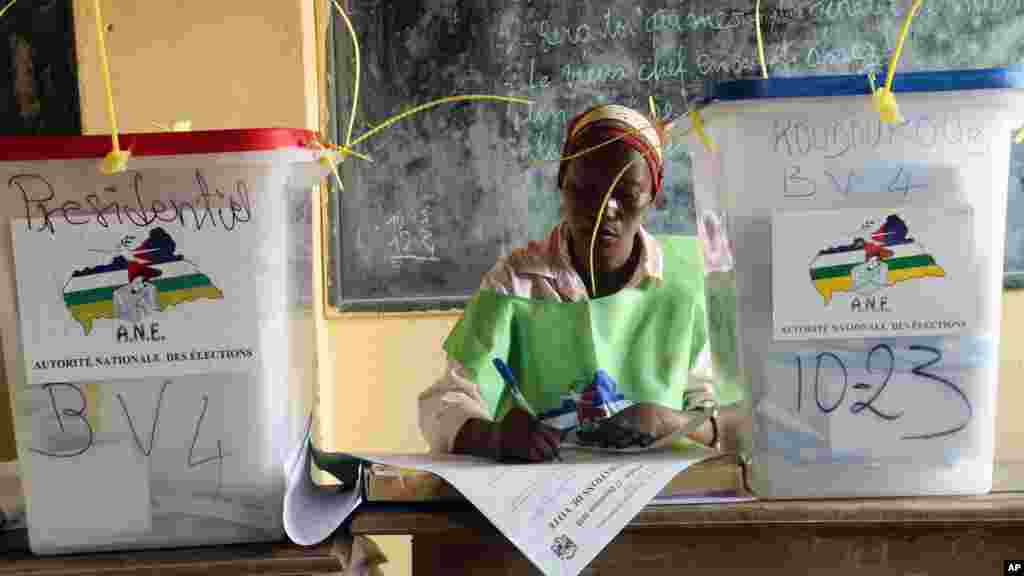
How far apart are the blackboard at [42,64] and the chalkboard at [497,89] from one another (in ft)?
1.97

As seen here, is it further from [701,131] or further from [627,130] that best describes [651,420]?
[627,130]

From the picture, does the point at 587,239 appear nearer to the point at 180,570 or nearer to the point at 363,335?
the point at 180,570

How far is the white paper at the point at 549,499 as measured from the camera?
70cm

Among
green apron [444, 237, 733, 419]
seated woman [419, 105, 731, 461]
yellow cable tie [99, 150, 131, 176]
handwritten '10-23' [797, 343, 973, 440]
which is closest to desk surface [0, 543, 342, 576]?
yellow cable tie [99, 150, 131, 176]

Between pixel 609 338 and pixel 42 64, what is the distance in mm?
1446

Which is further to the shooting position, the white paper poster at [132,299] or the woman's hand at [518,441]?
the woman's hand at [518,441]

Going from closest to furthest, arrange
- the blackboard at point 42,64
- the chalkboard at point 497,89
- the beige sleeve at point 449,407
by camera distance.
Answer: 1. the beige sleeve at point 449,407
2. the blackboard at point 42,64
3. the chalkboard at point 497,89

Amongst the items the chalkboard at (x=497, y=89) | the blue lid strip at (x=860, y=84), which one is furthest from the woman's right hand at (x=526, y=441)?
the chalkboard at (x=497, y=89)

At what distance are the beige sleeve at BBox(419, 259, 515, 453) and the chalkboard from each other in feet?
3.77

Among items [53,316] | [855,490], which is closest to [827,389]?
[855,490]

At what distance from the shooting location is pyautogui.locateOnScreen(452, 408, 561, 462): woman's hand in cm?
88

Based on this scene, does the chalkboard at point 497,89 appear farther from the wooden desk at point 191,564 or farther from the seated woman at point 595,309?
the wooden desk at point 191,564

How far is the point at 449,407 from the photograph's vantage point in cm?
115

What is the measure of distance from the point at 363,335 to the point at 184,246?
1696 millimetres
